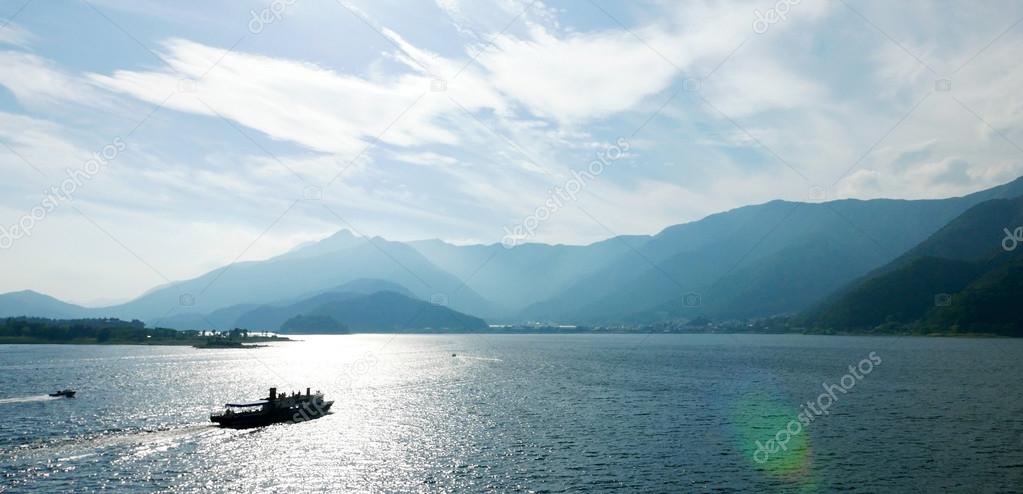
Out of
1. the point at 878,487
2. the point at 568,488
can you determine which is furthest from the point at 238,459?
the point at 878,487

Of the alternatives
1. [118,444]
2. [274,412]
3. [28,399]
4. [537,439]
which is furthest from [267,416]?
[28,399]

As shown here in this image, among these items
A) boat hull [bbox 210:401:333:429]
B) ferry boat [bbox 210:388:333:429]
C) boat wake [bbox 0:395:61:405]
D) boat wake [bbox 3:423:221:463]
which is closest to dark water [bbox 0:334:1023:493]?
boat wake [bbox 3:423:221:463]

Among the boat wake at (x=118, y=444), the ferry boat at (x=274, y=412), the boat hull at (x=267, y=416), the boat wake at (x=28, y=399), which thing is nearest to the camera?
the boat wake at (x=118, y=444)

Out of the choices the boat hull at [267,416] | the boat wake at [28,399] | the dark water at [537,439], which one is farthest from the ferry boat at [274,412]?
the boat wake at [28,399]

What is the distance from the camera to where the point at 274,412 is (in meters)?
94.8

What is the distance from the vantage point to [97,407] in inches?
4146

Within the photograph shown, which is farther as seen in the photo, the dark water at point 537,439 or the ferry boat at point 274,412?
the ferry boat at point 274,412

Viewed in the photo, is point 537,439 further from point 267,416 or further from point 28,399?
point 28,399

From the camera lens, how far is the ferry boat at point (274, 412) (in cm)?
8894

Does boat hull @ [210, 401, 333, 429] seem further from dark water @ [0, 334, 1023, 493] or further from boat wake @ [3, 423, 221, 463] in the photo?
dark water @ [0, 334, 1023, 493]

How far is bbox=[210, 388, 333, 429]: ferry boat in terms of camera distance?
88.9 metres

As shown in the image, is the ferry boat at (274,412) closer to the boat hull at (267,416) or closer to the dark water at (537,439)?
the boat hull at (267,416)

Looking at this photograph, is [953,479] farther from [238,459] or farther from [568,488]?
[238,459]

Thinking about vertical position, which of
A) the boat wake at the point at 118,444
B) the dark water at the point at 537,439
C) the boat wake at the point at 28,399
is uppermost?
the boat wake at the point at 28,399
